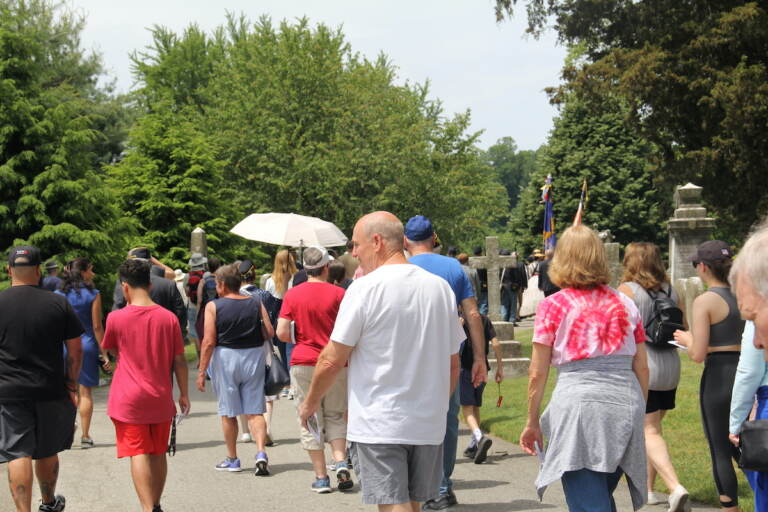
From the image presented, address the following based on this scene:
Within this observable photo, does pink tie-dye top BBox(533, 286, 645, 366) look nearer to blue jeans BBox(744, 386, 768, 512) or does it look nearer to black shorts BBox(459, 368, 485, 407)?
blue jeans BBox(744, 386, 768, 512)

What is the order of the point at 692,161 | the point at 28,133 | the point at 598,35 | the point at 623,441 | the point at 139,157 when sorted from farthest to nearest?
1. the point at 139,157
2. the point at 598,35
3. the point at 692,161
4. the point at 28,133
5. the point at 623,441

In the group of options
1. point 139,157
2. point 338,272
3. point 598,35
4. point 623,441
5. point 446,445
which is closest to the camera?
point 623,441

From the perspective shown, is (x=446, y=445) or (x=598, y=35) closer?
(x=446, y=445)

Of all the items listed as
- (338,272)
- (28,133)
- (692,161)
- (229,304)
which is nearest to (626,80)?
(692,161)

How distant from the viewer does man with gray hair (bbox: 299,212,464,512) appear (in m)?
4.86

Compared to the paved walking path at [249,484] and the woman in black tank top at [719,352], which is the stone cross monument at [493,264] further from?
the woman in black tank top at [719,352]

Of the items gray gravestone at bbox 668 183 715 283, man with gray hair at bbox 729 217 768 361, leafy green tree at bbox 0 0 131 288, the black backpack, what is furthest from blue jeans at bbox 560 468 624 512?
gray gravestone at bbox 668 183 715 283

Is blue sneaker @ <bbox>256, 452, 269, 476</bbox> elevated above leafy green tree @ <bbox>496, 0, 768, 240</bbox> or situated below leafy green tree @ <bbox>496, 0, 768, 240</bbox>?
below

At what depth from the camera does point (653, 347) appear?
7.05 metres

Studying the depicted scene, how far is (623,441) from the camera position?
489cm

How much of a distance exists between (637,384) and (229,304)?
4703mm

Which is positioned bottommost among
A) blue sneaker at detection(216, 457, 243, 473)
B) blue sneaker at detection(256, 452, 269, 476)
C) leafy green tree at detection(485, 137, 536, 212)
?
blue sneaker at detection(216, 457, 243, 473)

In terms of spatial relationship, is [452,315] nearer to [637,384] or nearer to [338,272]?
[637,384]

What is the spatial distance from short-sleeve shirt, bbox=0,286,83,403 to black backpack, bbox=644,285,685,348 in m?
4.02
